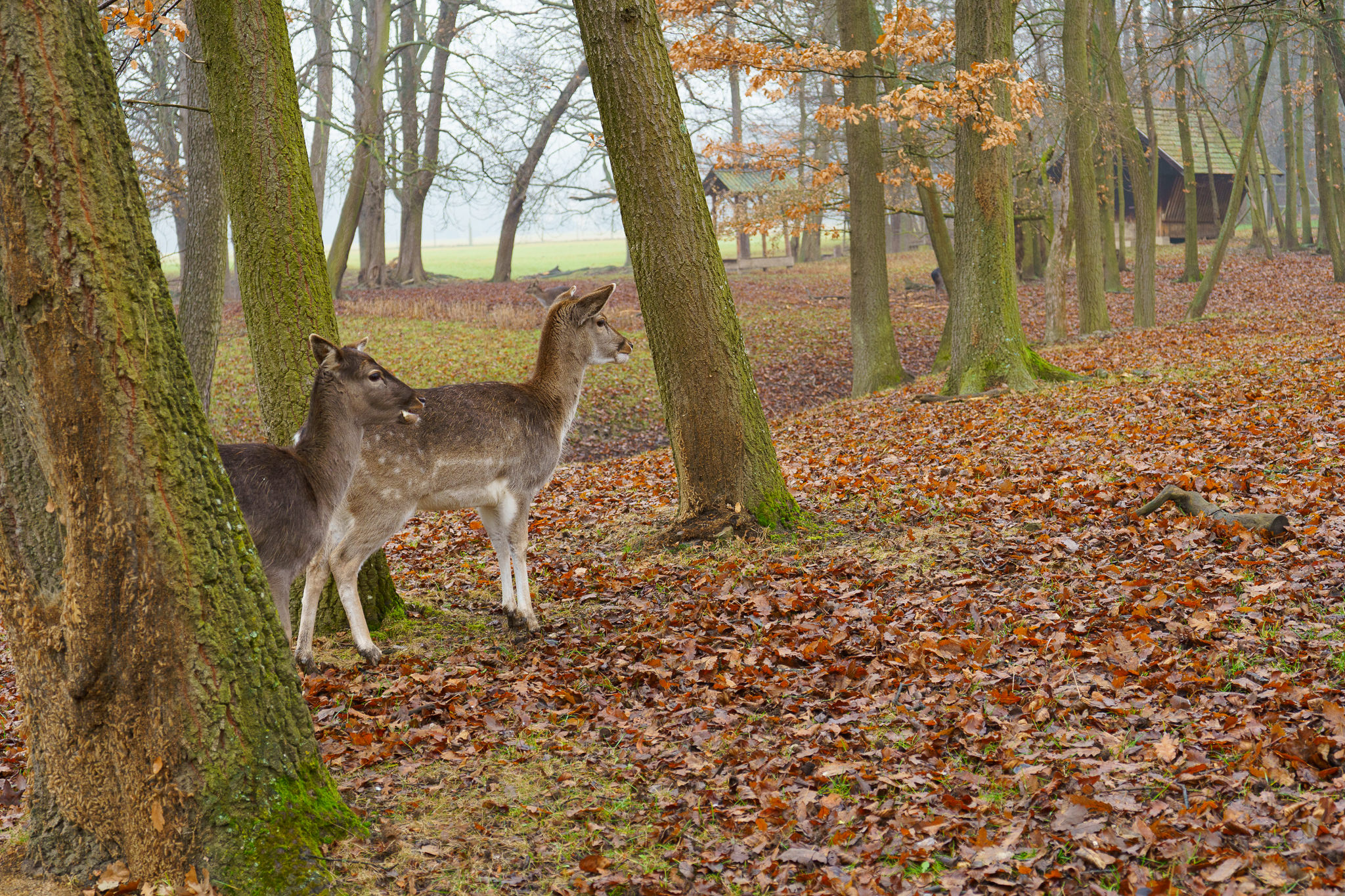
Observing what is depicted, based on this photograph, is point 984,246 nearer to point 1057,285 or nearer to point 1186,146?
point 1057,285

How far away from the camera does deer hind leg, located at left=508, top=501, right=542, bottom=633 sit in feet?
22.8

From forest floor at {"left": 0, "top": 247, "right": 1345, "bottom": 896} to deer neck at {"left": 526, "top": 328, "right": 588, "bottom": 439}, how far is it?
4.32 feet

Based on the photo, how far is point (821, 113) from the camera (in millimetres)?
16031

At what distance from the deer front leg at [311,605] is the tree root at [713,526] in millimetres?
2791

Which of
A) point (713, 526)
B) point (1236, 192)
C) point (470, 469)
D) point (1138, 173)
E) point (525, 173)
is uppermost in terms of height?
point (525, 173)

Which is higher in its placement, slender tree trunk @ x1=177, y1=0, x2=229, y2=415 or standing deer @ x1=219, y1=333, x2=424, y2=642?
slender tree trunk @ x1=177, y1=0, x2=229, y2=415

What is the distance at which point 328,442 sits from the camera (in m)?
6.18

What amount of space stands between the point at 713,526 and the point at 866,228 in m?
11.5

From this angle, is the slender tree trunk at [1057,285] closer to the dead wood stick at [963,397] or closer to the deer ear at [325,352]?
the dead wood stick at [963,397]

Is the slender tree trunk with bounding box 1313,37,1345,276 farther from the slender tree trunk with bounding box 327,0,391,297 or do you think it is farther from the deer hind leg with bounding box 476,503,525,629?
the deer hind leg with bounding box 476,503,525,629

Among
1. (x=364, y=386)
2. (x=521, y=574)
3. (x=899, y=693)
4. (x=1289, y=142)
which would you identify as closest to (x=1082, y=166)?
(x=521, y=574)

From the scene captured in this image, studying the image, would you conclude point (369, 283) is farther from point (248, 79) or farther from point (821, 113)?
point (248, 79)

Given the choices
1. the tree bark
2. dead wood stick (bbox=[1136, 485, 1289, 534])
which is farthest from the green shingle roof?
dead wood stick (bbox=[1136, 485, 1289, 534])

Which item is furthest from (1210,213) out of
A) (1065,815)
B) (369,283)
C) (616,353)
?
(1065,815)
